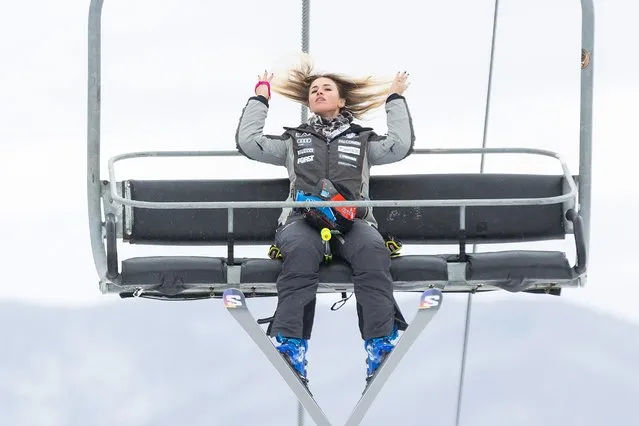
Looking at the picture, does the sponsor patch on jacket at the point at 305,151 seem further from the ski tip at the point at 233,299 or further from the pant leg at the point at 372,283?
the ski tip at the point at 233,299

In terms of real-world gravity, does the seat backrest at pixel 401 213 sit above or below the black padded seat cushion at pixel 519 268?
above

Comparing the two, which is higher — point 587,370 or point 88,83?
point 88,83

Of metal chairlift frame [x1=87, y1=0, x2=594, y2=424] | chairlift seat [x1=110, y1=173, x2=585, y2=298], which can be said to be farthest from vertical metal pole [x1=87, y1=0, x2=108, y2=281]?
chairlift seat [x1=110, y1=173, x2=585, y2=298]

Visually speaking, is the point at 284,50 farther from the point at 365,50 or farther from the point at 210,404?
the point at 210,404

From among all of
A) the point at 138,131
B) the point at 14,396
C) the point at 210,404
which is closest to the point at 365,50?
the point at 138,131

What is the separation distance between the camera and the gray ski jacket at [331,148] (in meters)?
5.89

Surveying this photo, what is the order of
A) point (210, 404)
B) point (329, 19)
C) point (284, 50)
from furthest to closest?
point (210, 404), point (329, 19), point (284, 50)

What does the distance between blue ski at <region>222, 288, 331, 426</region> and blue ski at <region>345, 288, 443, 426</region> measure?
5.4 inches

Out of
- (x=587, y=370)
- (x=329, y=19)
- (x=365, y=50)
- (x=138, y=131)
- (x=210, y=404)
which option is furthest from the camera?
(x=587, y=370)

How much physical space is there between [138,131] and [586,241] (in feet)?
13.1

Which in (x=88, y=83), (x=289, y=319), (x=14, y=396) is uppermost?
(x=88, y=83)

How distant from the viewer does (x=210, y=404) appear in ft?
51.4

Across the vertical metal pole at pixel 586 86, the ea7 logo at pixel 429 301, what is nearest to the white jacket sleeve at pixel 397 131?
the vertical metal pole at pixel 586 86

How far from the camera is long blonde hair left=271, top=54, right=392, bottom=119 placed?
6.27 meters
